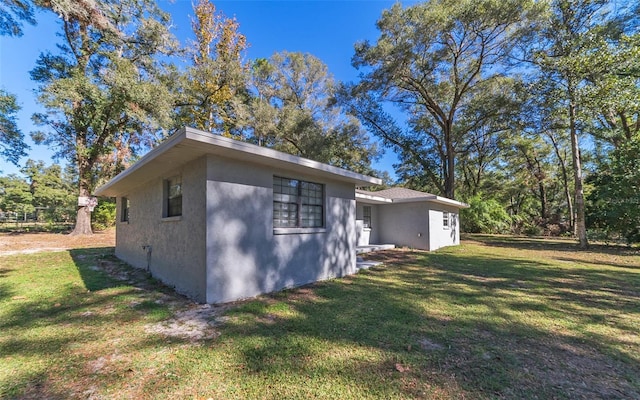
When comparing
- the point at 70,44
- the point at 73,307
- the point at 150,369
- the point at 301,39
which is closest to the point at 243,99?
the point at 301,39

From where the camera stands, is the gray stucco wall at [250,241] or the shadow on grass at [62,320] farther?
the gray stucco wall at [250,241]

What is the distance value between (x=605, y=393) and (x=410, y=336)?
5.95 ft

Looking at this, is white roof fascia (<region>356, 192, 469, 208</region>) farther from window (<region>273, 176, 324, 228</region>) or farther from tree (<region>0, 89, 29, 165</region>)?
tree (<region>0, 89, 29, 165</region>)

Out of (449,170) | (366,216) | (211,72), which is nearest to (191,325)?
(366,216)

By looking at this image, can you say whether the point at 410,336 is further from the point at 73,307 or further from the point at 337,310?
the point at 73,307

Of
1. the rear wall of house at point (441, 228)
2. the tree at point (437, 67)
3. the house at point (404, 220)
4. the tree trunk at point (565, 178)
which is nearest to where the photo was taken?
the house at point (404, 220)

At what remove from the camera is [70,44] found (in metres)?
15.0

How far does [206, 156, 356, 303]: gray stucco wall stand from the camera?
465 cm

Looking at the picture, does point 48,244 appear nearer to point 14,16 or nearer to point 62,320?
point 14,16

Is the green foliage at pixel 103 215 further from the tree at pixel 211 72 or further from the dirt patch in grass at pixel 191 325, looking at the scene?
the dirt patch in grass at pixel 191 325

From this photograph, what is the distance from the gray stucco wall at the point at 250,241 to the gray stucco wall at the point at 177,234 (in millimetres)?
184

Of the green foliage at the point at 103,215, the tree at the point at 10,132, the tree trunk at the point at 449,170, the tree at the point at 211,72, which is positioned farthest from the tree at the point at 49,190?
the tree trunk at the point at 449,170

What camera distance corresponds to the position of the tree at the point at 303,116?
18938 mm

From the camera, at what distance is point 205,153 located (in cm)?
459
